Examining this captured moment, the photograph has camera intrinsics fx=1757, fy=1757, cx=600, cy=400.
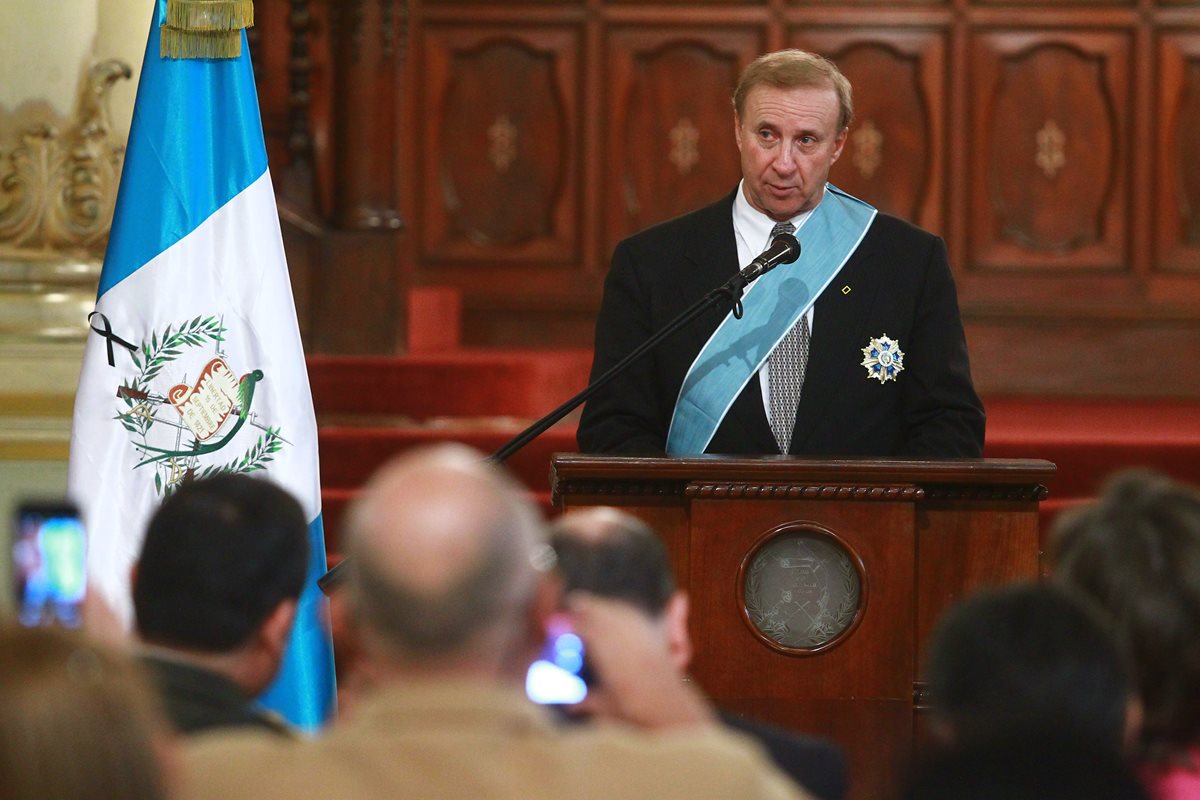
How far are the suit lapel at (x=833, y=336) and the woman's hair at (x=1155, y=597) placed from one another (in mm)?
1869

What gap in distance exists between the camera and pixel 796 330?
3.74 meters

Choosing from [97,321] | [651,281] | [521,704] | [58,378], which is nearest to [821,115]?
[651,281]

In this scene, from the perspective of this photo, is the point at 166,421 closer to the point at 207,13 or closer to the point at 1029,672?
the point at 207,13

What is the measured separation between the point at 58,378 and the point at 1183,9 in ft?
17.3

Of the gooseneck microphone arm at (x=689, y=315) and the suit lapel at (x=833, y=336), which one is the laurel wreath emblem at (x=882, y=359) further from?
the gooseneck microphone arm at (x=689, y=315)

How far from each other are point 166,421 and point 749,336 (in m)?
1.24

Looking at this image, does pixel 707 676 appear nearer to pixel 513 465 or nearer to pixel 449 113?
pixel 513 465

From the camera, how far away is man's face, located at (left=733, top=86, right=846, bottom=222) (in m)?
3.72

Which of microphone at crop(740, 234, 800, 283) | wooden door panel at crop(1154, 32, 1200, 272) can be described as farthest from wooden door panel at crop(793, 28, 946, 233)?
microphone at crop(740, 234, 800, 283)

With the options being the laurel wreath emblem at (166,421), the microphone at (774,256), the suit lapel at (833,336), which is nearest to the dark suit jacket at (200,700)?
the microphone at (774,256)

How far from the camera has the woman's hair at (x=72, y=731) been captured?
3.94 feet

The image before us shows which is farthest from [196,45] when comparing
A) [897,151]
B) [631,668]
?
[897,151]

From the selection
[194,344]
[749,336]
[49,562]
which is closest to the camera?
[49,562]

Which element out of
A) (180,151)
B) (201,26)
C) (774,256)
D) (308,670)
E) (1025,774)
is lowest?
(308,670)
